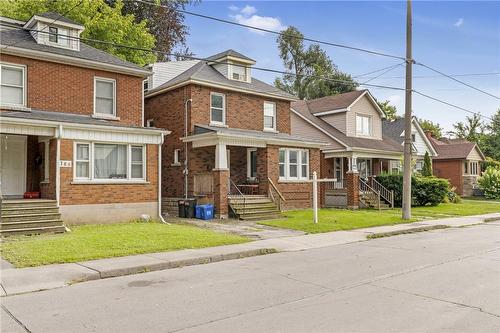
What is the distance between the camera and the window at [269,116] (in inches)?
993

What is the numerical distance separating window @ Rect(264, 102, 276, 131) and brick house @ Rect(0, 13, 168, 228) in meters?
8.10

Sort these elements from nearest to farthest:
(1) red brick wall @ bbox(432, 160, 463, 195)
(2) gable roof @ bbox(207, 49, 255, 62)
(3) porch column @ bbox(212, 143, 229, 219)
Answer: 1. (3) porch column @ bbox(212, 143, 229, 219)
2. (2) gable roof @ bbox(207, 49, 255, 62)
3. (1) red brick wall @ bbox(432, 160, 463, 195)

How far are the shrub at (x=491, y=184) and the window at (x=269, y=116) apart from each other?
78.1ft

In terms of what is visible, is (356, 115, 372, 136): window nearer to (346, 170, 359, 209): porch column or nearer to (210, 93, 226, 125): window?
(346, 170, 359, 209): porch column

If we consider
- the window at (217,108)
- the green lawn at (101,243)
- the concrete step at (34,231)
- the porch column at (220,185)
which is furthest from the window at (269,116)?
the concrete step at (34,231)

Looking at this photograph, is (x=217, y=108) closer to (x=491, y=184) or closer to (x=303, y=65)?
(x=491, y=184)

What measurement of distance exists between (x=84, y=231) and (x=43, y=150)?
522 cm

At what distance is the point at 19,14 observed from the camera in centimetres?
2816

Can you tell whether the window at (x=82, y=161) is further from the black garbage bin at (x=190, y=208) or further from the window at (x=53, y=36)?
the window at (x=53, y=36)

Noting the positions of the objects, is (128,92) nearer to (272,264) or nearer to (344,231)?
(344,231)

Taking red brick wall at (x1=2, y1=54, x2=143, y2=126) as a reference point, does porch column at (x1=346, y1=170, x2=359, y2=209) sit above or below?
below

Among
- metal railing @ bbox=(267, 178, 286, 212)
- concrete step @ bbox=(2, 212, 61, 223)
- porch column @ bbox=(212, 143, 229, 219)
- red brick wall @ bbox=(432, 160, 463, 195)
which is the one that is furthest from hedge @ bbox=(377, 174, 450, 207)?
concrete step @ bbox=(2, 212, 61, 223)

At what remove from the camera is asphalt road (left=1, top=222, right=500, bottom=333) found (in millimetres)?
5637

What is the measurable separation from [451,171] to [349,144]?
69.6ft
